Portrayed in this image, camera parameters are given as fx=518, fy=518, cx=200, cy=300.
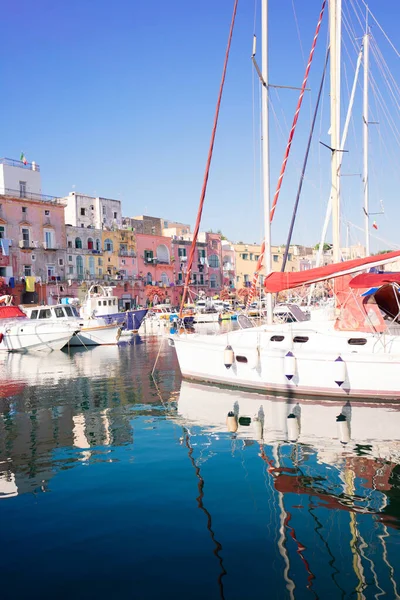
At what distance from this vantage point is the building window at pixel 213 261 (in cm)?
8550

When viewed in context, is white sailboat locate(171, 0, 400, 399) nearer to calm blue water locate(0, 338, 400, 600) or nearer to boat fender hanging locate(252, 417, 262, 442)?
calm blue water locate(0, 338, 400, 600)

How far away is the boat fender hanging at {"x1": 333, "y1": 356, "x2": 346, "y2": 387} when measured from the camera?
13.2 meters

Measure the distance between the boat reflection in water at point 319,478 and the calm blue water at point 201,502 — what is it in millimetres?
24

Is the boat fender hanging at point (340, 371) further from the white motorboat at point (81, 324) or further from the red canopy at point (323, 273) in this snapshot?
the white motorboat at point (81, 324)

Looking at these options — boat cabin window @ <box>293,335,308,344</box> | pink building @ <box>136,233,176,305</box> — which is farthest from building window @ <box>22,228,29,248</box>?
boat cabin window @ <box>293,335,308,344</box>

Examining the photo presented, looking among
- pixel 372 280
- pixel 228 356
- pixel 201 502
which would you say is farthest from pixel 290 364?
pixel 201 502

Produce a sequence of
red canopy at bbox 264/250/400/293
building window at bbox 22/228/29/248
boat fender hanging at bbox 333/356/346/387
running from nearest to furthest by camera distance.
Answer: boat fender hanging at bbox 333/356/346/387
red canopy at bbox 264/250/400/293
building window at bbox 22/228/29/248

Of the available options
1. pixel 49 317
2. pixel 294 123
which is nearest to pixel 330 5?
pixel 294 123

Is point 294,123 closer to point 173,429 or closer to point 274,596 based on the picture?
point 173,429

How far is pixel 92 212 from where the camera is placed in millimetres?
67812

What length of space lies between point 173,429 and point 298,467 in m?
3.77

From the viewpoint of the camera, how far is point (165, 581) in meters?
5.42

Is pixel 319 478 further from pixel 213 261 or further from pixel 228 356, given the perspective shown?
pixel 213 261

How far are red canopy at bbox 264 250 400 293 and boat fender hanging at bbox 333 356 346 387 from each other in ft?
8.00
